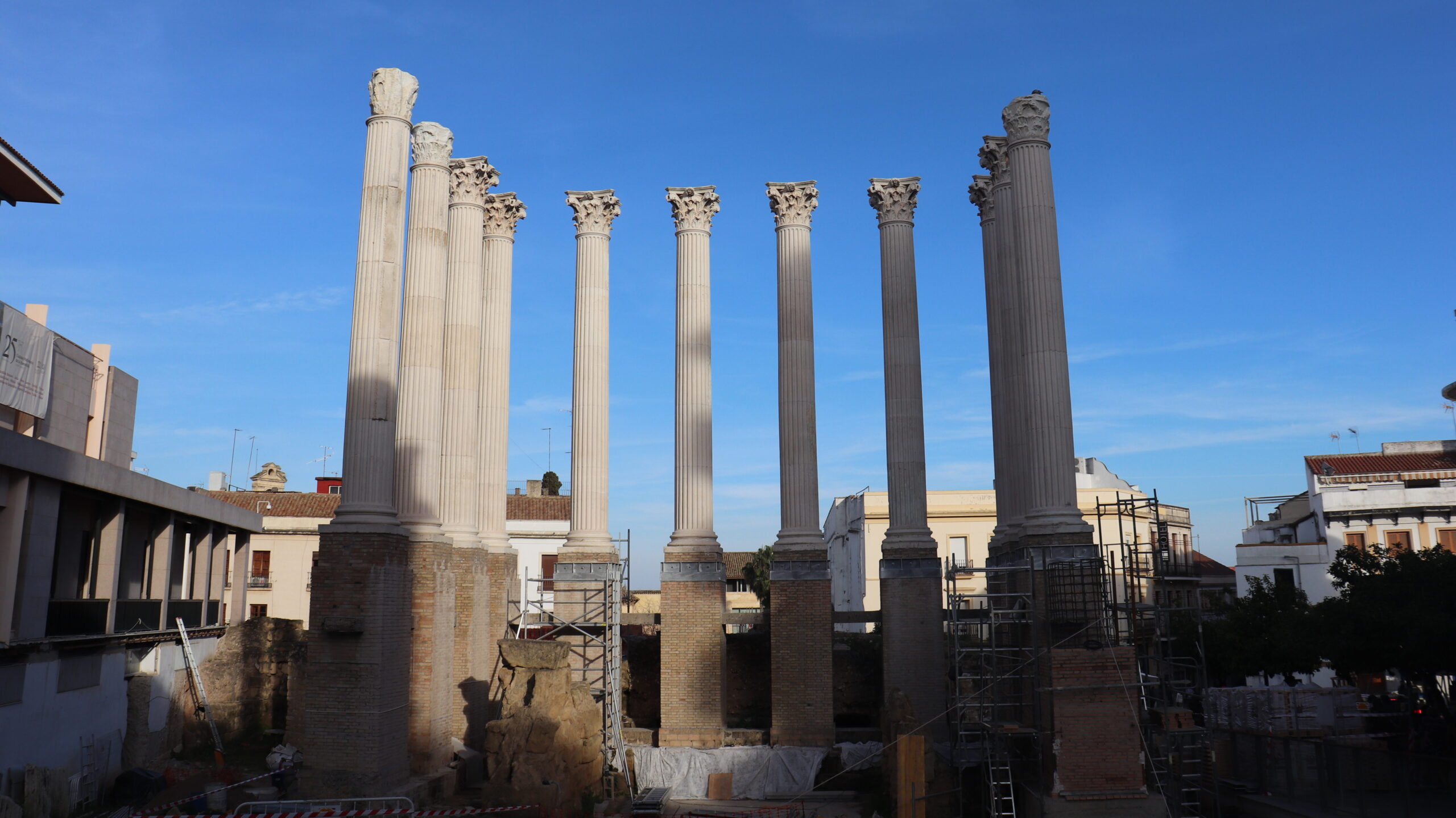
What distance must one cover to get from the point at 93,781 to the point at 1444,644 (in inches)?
1105

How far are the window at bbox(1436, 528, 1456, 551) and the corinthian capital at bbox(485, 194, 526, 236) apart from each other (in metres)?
35.5

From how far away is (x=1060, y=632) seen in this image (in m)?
18.0

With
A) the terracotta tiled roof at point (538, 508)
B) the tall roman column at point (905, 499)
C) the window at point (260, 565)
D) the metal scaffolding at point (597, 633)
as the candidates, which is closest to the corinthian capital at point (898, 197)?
the tall roman column at point (905, 499)

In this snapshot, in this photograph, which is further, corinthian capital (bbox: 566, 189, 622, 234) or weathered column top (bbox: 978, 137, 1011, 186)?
corinthian capital (bbox: 566, 189, 622, 234)

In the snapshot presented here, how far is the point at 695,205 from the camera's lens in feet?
87.9

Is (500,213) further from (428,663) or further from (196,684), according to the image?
(196,684)

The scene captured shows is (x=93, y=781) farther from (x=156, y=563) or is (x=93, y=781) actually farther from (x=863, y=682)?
(x=863, y=682)

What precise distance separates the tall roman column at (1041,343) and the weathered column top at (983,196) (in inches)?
200

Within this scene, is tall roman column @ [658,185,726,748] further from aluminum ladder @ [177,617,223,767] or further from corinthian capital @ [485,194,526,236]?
aluminum ladder @ [177,617,223,767]

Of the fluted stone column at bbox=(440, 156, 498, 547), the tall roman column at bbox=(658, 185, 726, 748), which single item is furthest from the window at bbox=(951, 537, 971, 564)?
the fluted stone column at bbox=(440, 156, 498, 547)

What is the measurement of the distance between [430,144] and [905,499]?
13630 mm

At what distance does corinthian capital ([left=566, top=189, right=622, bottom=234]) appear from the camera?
88.4 feet

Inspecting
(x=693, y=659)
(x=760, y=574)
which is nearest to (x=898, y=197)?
(x=693, y=659)

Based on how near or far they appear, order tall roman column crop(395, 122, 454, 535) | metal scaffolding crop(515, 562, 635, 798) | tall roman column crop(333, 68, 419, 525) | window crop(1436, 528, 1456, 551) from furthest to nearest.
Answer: window crop(1436, 528, 1456, 551) < metal scaffolding crop(515, 562, 635, 798) < tall roman column crop(395, 122, 454, 535) < tall roman column crop(333, 68, 419, 525)
